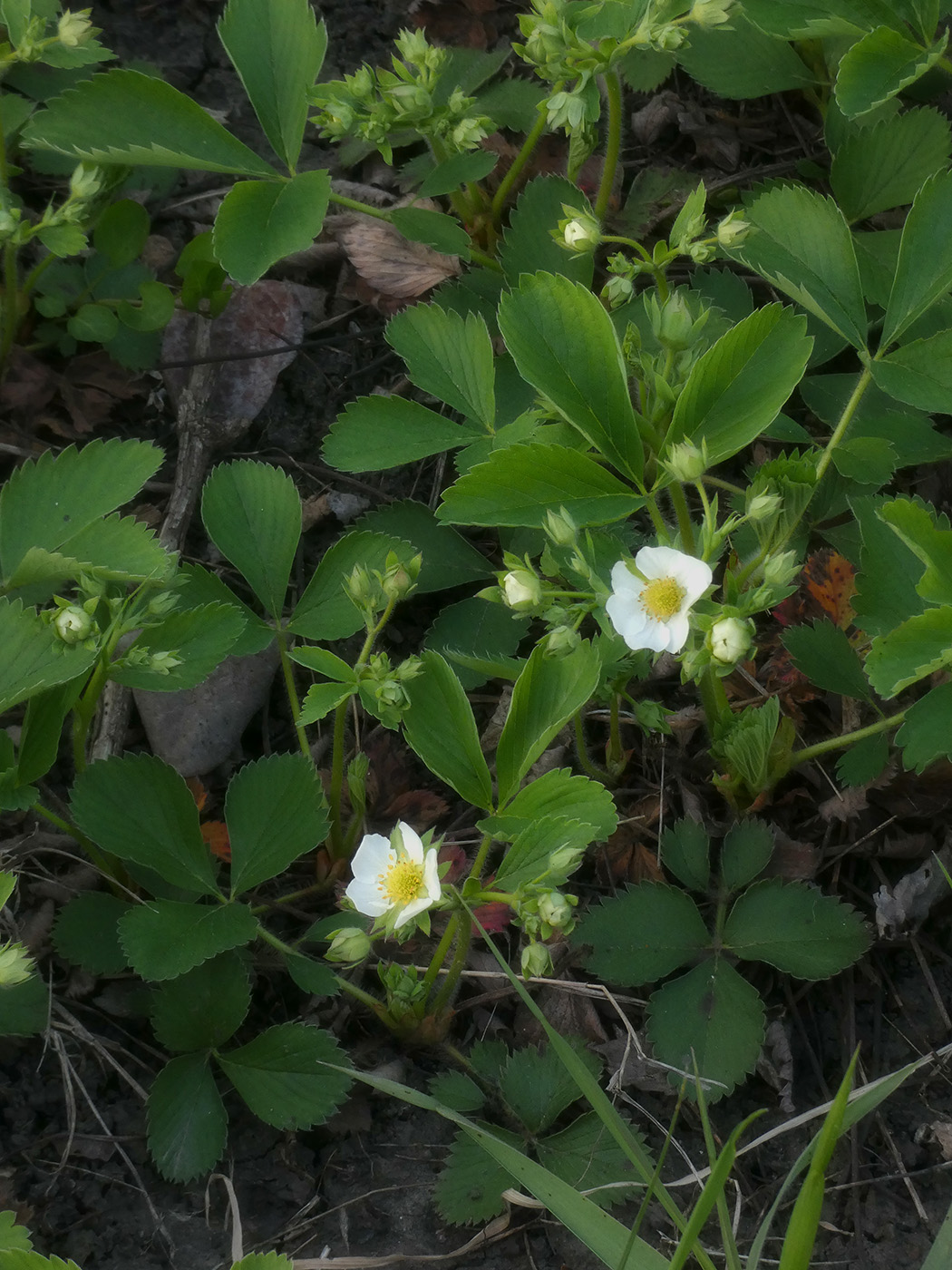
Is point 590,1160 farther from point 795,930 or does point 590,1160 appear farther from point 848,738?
point 848,738

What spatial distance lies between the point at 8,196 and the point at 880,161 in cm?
180

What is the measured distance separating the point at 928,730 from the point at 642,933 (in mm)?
592

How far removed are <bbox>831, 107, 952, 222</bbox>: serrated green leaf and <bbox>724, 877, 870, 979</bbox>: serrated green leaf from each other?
147cm

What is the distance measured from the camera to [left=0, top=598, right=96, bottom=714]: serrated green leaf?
1.64 metres

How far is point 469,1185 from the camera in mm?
1785

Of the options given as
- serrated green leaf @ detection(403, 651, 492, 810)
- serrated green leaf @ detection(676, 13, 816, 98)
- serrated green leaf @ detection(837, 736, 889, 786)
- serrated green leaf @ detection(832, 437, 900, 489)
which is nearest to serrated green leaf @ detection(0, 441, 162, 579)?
serrated green leaf @ detection(403, 651, 492, 810)

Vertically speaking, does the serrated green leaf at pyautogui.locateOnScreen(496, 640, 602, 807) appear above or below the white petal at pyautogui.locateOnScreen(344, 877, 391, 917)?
above

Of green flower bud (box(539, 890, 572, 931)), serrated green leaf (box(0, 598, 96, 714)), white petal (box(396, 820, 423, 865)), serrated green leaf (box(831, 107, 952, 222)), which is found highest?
serrated green leaf (box(831, 107, 952, 222))

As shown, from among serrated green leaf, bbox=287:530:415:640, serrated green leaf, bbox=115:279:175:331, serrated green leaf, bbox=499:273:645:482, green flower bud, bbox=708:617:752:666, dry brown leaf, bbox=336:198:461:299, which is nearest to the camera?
green flower bud, bbox=708:617:752:666

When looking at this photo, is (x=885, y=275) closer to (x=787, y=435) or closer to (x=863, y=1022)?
(x=787, y=435)

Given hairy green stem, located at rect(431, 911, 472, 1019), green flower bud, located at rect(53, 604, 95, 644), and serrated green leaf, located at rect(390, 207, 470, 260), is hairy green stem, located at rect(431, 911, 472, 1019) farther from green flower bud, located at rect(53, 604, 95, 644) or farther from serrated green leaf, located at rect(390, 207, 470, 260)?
serrated green leaf, located at rect(390, 207, 470, 260)

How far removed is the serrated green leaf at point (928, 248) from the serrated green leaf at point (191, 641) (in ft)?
4.21

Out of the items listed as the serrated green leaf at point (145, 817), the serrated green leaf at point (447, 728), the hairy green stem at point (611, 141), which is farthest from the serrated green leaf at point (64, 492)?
the hairy green stem at point (611, 141)

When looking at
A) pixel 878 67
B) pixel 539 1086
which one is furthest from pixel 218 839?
pixel 878 67
